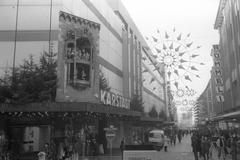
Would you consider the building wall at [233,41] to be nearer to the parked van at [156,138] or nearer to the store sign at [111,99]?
→ the parked van at [156,138]

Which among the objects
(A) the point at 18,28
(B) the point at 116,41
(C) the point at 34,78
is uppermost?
(B) the point at 116,41

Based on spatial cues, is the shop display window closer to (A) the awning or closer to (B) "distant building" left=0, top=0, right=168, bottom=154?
(B) "distant building" left=0, top=0, right=168, bottom=154

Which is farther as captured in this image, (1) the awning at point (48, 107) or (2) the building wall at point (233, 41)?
(2) the building wall at point (233, 41)

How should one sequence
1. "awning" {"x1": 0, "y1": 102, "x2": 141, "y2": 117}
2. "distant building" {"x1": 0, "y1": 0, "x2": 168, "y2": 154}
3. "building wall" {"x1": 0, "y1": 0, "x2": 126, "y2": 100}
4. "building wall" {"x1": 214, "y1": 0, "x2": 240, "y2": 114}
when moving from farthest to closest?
"building wall" {"x1": 214, "y1": 0, "x2": 240, "y2": 114} → "building wall" {"x1": 0, "y1": 0, "x2": 126, "y2": 100} → "distant building" {"x1": 0, "y1": 0, "x2": 168, "y2": 154} → "awning" {"x1": 0, "y1": 102, "x2": 141, "y2": 117}

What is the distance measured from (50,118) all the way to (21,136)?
2908 mm

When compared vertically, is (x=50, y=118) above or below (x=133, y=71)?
below

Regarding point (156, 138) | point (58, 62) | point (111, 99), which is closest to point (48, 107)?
point (58, 62)

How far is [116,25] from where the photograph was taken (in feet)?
158

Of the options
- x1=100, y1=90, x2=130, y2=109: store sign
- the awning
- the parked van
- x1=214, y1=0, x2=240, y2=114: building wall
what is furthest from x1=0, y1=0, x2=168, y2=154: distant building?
x1=214, y1=0, x2=240, y2=114: building wall

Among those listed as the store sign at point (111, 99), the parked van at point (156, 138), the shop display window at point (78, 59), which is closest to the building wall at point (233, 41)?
the parked van at point (156, 138)

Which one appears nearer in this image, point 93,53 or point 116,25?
point 93,53

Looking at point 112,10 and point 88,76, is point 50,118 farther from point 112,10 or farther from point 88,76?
point 112,10

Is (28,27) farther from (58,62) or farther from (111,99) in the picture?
(111,99)

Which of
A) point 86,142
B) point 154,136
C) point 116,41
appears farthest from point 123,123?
point 86,142
